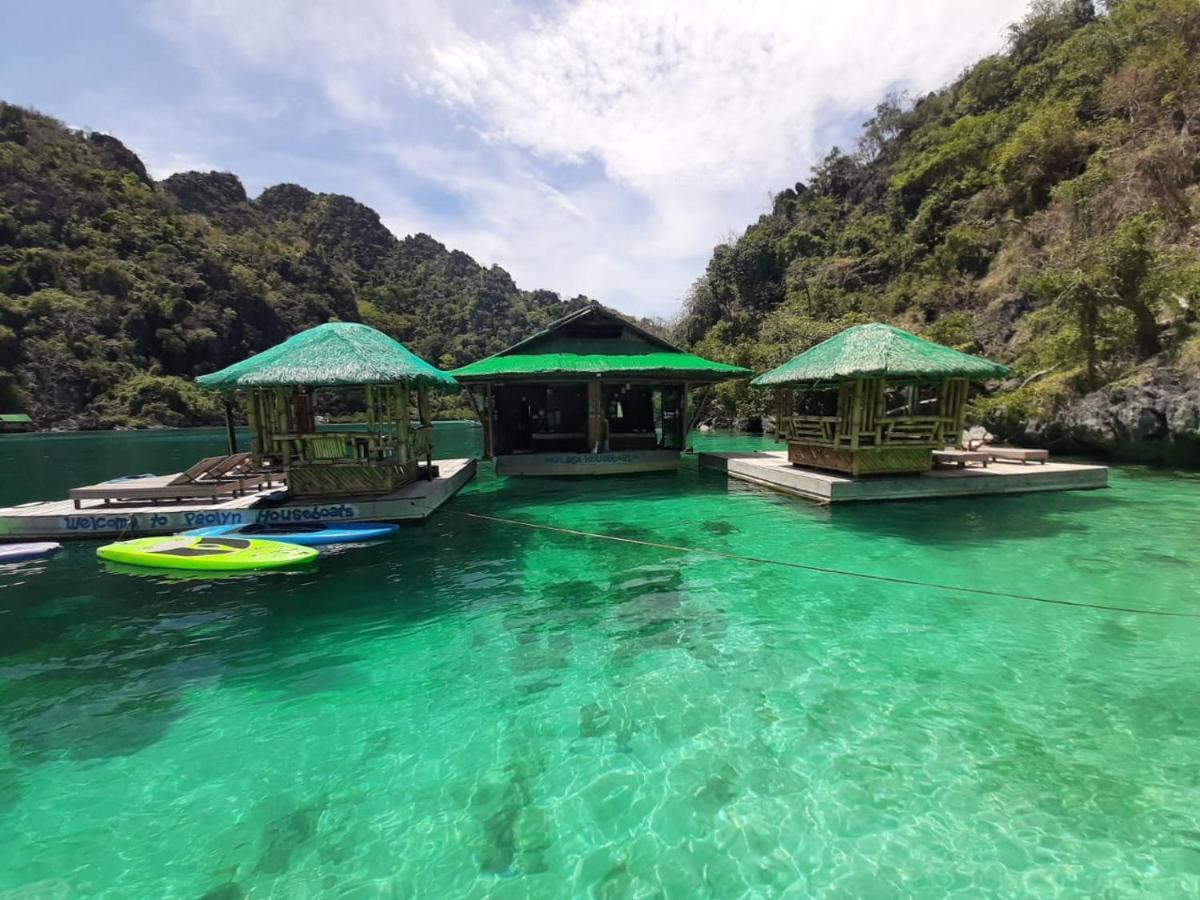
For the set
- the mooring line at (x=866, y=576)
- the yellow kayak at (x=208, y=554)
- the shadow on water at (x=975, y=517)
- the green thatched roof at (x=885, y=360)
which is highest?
the green thatched roof at (x=885, y=360)

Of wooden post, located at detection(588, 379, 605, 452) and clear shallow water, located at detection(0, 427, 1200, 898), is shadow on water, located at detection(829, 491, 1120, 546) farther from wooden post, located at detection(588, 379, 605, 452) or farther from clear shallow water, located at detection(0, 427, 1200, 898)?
wooden post, located at detection(588, 379, 605, 452)

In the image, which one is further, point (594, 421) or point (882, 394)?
point (594, 421)

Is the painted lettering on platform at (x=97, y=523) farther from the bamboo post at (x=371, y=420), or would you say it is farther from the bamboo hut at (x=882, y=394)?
the bamboo hut at (x=882, y=394)

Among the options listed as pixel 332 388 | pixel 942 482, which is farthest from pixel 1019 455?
pixel 332 388

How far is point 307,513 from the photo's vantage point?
997 centimetres

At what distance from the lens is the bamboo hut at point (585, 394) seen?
15102 millimetres

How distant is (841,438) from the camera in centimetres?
1180

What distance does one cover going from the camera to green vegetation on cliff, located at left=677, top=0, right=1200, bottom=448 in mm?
15680

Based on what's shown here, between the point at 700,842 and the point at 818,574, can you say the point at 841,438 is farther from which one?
the point at 700,842

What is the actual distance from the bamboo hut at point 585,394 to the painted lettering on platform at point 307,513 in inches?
208

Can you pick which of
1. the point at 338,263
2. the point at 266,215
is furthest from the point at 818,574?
the point at 266,215

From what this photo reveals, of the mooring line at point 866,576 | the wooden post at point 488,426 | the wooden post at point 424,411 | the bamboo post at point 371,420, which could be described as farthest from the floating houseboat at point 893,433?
the bamboo post at point 371,420

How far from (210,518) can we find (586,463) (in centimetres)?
913

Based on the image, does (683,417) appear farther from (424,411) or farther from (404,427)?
(404,427)
